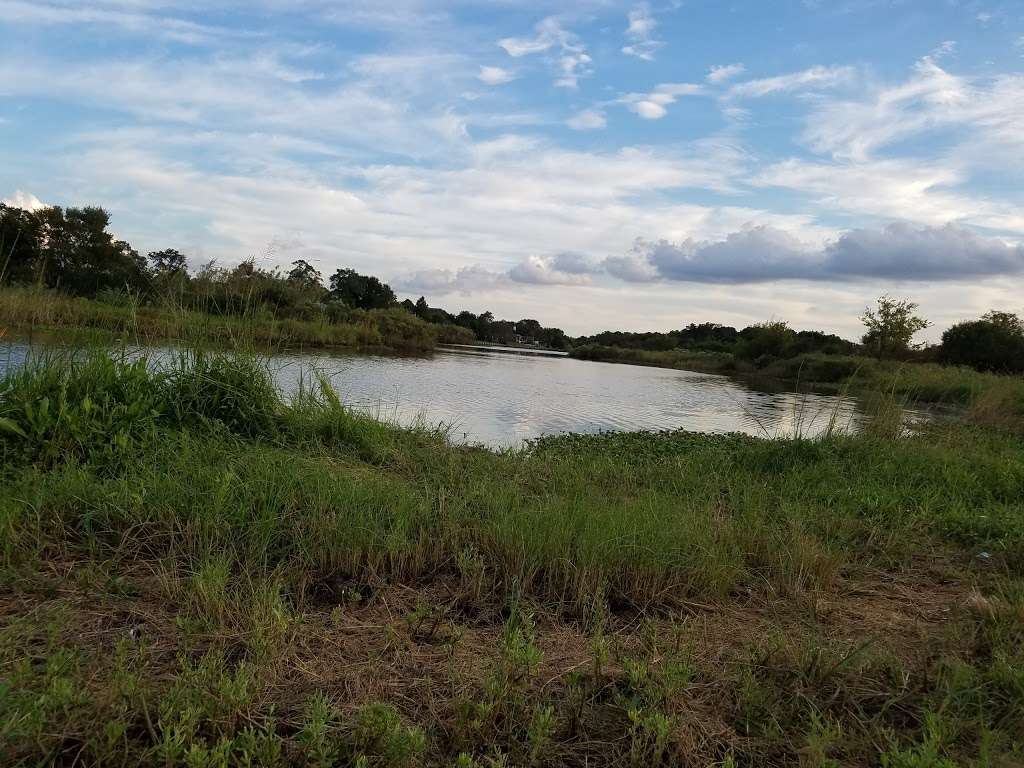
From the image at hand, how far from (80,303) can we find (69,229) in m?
35.8

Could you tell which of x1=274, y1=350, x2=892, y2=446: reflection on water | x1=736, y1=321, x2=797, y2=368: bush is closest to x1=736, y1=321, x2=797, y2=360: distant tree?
x1=736, y1=321, x2=797, y2=368: bush

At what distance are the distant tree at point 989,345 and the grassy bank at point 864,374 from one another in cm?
375

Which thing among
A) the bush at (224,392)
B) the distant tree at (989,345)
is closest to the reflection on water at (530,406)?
the bush at (224,392)

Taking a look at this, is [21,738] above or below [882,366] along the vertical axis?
below

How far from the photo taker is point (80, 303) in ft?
20.5

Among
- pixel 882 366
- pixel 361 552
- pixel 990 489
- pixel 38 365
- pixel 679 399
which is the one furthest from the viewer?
pixel 882 366

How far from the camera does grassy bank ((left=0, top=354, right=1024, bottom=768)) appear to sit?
1882mm

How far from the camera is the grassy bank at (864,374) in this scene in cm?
1509

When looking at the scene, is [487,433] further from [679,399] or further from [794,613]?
[679,399]

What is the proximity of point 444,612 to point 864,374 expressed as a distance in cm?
3686

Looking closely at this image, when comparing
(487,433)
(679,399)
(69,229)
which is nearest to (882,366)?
(679,399)

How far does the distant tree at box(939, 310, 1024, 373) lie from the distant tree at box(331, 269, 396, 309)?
1767 inches

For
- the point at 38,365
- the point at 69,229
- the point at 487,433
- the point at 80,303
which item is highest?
the point at 69,229

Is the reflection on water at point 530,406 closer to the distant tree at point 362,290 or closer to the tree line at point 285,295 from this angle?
the tree line at point 285,295
